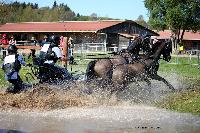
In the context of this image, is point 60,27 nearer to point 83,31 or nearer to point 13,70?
point 83,31

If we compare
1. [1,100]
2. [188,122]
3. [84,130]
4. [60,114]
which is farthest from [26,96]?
[188,122]

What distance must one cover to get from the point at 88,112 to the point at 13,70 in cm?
272

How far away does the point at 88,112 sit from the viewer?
12.2 metres

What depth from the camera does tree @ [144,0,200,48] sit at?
67625 millimetres

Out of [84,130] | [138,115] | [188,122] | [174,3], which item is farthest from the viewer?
[174,3]

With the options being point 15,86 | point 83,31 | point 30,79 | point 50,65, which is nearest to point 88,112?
point 15,86

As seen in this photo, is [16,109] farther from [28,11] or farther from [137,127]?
[28,11]

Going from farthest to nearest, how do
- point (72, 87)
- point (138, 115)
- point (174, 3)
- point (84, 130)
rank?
point (174, 3)
point (72, 87)
point (138, 115)
point (84, 130)

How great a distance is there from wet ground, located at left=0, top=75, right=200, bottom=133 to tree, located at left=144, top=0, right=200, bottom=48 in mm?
53145

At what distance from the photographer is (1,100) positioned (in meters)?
13.0

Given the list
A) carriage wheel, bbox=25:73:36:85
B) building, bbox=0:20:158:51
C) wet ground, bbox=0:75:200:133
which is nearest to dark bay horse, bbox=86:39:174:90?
wet ground, bbox=0:75:200:133

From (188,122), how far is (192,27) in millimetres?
61175

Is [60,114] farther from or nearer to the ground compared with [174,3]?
nearer to the ground

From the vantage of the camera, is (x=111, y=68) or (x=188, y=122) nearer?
(x=188, y=122)
